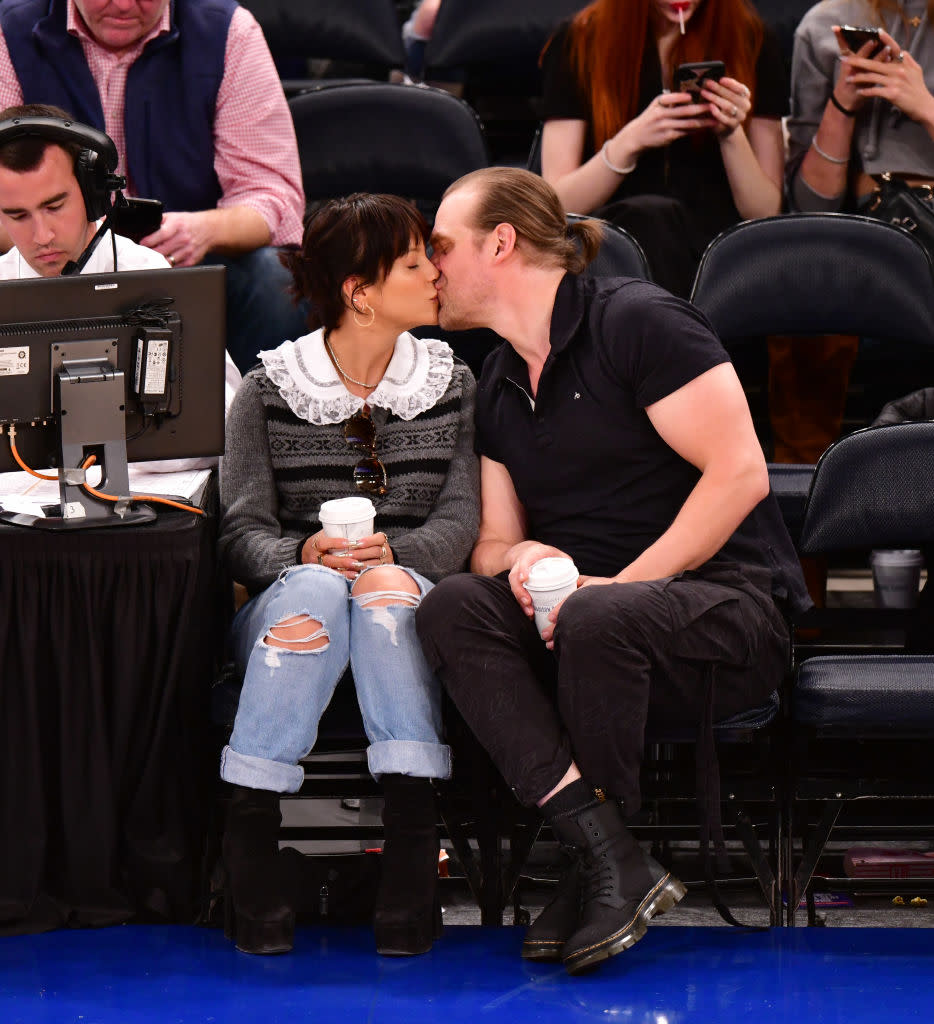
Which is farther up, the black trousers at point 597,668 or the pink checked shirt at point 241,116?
the pink checked shirt at point 241,116

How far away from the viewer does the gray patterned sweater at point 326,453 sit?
8.13ft

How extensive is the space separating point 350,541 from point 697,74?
162cm

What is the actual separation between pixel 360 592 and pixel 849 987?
0.92 metres

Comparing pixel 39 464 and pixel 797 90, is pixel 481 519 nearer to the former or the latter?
pixel 39 464

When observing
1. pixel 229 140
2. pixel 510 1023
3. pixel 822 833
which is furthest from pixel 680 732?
pixel 229 140

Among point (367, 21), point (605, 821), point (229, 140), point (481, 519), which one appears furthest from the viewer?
point (367, 21)

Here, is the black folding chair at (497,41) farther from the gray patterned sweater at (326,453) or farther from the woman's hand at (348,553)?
the woman's hand at (348,553)

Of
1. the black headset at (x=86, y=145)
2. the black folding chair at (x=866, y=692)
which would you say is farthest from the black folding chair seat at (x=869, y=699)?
the black headset at (x=86, y=145)

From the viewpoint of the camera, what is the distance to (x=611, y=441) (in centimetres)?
236

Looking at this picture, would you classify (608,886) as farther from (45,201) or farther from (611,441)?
(45,201)

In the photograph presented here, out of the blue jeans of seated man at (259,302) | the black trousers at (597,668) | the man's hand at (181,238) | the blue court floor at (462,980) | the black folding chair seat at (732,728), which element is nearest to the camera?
the blue court floor at (462,980)

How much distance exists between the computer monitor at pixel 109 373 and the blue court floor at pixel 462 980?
66 cm

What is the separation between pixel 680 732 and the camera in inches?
88.0

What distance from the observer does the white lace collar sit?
2.50 m
